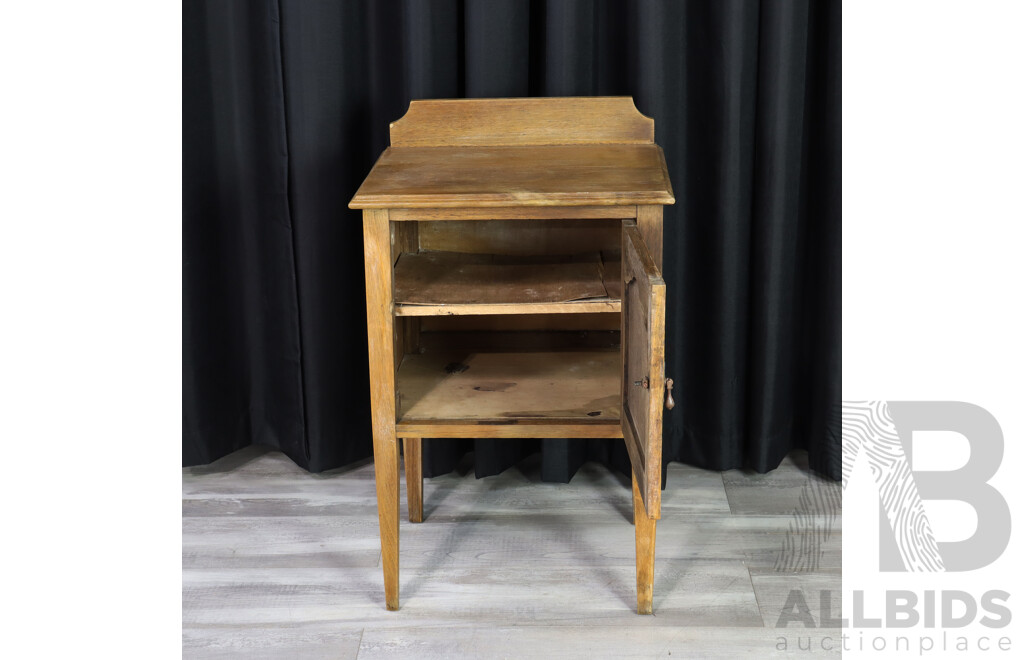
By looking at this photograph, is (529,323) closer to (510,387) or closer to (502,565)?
(510,387)

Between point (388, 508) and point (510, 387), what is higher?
point (510, 387)

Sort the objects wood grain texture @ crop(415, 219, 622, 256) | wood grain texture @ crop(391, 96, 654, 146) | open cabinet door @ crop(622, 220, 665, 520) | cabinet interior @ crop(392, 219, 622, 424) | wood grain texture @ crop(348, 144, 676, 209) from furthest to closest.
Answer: wood grain texture @ crop(415, 219, 622, 256) → wood grain texture @ crop(391, 96, 654, 146) → cabinet interior @ crop(392, 219, 622, 424) → wood grain texture @ crop(348, 144, 676, 209) → open cabinet door @ crop(622, 220, 665, 520)

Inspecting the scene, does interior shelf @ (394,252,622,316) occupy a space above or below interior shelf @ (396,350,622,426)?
above

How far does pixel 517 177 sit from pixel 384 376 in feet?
1.43

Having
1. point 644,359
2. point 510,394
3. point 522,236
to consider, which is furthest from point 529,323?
point 644,359

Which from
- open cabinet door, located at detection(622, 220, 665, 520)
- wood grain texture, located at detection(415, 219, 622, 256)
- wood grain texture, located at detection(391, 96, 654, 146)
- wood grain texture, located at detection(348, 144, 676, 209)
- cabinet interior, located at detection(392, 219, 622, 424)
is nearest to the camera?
open cabinet door, located at detection(622, 220, 665, 520)

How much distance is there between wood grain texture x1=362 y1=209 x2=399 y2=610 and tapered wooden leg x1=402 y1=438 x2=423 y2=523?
0.28 metres

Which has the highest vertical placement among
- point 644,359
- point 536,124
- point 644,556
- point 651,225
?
point 536,124

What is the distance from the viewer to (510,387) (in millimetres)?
2059

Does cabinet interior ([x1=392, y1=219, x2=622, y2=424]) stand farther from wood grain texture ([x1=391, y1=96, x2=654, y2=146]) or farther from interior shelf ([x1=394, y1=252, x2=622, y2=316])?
wood grain texture ([x1=391, y1=96, x2=654, y2=146])

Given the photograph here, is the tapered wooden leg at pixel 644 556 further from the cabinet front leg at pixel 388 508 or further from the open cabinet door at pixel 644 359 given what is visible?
the cabinet front leg at pixel 388 508

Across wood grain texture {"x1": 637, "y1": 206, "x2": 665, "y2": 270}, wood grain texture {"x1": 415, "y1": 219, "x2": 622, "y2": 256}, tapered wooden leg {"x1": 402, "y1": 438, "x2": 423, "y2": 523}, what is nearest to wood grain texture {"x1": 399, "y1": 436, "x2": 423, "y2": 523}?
tapered wooden leg {"x1": 402, "y1": 438, "x2": 423, "y2": 523}

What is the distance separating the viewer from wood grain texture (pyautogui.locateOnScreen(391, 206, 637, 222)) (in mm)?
1774

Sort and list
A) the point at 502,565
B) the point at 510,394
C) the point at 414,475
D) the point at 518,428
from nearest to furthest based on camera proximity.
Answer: the point at 518,428 < the point at 510,394 < the point at 502,565 < the point at 414,475
